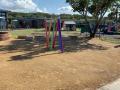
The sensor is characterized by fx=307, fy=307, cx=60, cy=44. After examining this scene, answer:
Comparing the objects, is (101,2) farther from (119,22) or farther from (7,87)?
(119,22)

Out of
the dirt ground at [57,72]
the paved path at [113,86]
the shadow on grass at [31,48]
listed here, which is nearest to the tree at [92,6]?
the shadow on grass at [31,48]

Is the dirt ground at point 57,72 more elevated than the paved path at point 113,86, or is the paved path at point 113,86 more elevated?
the dirt ground at point 57,72

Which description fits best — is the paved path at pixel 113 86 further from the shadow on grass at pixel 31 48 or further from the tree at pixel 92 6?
the tree at pixel 92 6

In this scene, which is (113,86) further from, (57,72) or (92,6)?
(92,6)

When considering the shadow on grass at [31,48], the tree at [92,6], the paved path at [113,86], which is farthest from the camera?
the tree at [92,6]

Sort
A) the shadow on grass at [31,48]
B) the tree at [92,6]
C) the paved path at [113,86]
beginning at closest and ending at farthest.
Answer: the paved path at [113,86] < the shadow on grass at [31,48] < the tree at [92,6]

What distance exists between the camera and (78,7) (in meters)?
27.5

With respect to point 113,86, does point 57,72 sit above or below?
above

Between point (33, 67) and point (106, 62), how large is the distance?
4.14 m

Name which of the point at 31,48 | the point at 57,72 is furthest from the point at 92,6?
the point at 57,72

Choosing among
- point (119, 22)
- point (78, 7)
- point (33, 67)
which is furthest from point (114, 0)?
point (119, 22)

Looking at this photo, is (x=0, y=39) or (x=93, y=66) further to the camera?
(x=0, y=39)

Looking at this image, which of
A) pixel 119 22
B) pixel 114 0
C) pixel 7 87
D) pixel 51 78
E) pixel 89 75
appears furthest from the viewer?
pixel 119 22

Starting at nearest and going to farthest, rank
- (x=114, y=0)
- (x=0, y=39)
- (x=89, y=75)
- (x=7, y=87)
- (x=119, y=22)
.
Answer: (x=7, y=87)
(x=89, y=75)
(x=0, y=39)
(x=114, y=0)
(x=119, y=22)
